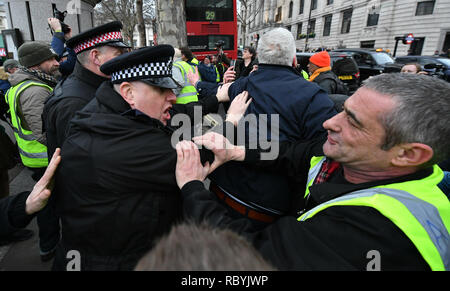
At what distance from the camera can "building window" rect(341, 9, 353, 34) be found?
32.5m

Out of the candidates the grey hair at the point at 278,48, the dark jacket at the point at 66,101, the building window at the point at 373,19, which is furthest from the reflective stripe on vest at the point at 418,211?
the building window at the point at 373,19

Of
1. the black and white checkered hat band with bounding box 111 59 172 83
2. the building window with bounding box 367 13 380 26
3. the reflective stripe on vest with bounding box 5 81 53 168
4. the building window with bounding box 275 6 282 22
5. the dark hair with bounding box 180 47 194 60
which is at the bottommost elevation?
the reflective stripe on vest with bounding box 5 81 53 168

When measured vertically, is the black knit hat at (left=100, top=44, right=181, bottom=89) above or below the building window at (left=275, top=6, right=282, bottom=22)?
below

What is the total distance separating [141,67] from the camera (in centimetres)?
138

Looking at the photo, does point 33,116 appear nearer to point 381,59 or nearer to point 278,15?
point 381,59

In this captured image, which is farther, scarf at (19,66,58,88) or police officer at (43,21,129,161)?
scarf at (19,66,58,88)

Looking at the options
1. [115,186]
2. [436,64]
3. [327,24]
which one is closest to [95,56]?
[115,186]

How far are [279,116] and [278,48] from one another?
0.54 meters

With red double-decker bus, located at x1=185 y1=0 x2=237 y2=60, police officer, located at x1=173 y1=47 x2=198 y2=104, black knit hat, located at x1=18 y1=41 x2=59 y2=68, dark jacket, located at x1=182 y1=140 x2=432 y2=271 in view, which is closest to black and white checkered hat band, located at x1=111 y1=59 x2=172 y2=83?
dark jacket, located at x1=182 y1=140 x2=432 y2=271

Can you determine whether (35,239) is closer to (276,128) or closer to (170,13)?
(276,128)

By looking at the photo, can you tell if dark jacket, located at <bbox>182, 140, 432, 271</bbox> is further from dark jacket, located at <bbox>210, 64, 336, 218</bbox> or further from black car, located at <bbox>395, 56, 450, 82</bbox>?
black car, located at <bbox>395, 56, 450, 82</bbox>

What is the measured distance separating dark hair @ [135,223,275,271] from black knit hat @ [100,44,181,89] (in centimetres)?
102

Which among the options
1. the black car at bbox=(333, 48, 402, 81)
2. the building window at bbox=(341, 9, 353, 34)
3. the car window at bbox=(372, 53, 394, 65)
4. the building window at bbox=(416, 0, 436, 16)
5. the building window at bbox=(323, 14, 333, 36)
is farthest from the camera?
the building window at bbox=(323, 14, 333, 36)
